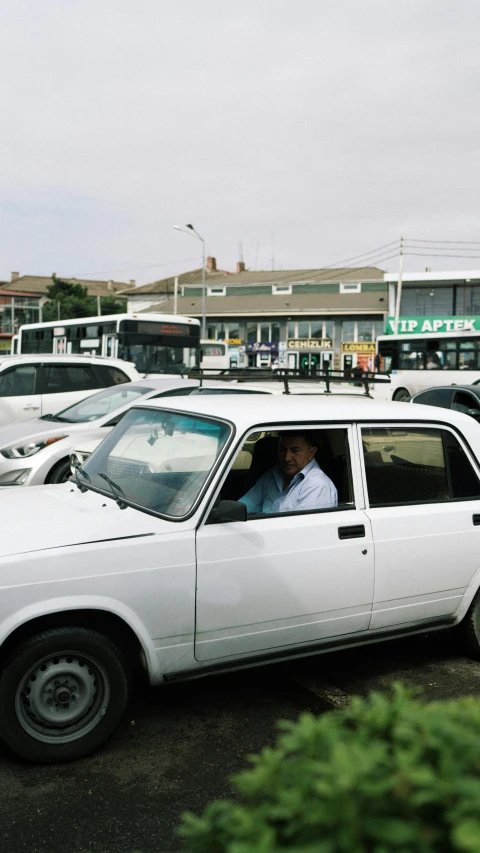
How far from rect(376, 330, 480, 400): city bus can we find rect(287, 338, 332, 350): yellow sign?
2436cm

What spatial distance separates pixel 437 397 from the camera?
16.2 meters

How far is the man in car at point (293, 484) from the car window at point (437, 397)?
11.5 meters

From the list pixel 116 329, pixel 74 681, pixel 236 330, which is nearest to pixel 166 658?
Answer: pixel 74 681

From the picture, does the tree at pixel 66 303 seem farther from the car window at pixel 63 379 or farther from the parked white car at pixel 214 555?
the parked white car at pixel 214 555

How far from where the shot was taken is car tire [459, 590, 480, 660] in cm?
473

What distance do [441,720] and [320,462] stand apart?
3.41 meters

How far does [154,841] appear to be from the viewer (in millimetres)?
2898

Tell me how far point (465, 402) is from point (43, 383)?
27.2ft

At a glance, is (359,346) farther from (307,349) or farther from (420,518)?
(420,518)

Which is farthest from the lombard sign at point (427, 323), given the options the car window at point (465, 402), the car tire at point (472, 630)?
the car tire at point (472, 630)

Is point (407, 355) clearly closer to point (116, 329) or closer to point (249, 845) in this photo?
point (116, 329)

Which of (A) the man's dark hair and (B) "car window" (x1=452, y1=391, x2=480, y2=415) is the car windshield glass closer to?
(A) the man's dark hair

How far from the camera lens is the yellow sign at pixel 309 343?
55875mm

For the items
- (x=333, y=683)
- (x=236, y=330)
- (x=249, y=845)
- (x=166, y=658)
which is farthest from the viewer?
(x=236, y=330)
